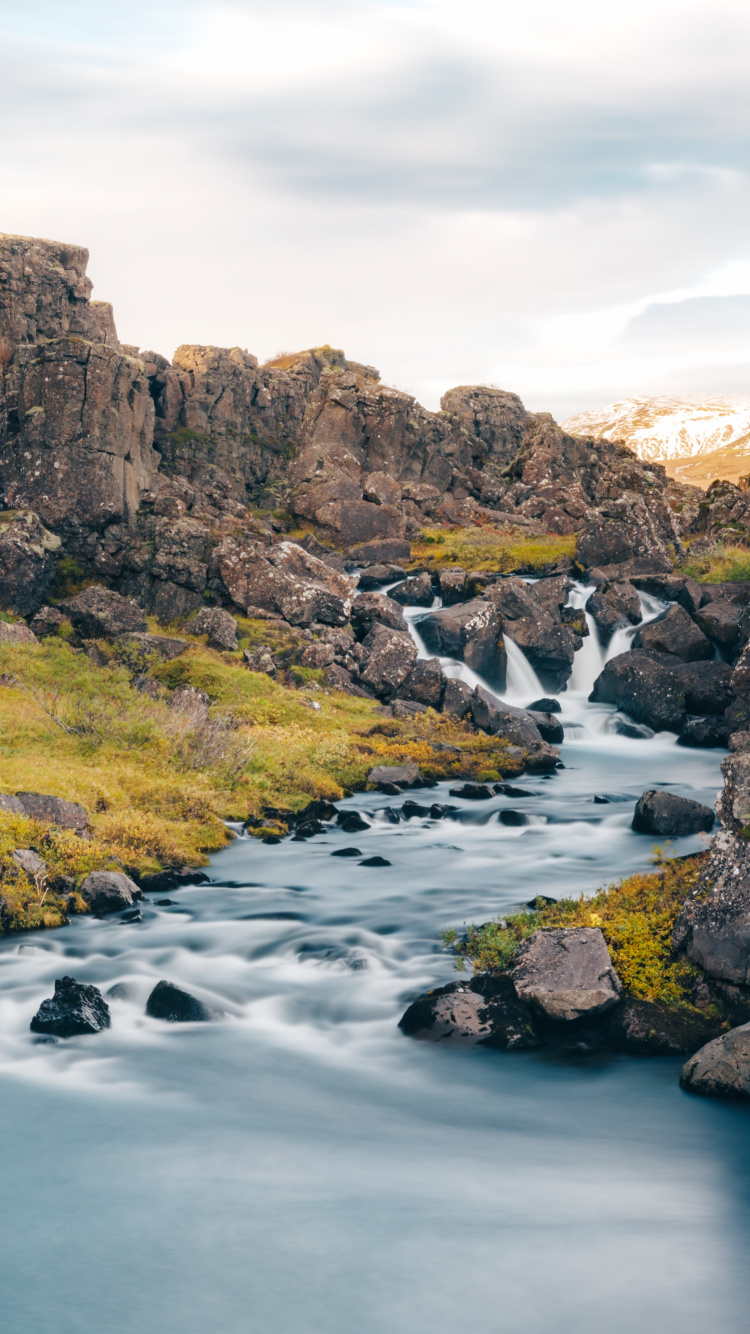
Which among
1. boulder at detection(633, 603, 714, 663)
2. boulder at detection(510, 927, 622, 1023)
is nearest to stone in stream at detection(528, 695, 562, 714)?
boulder at detection(633, 603, 714, 663)

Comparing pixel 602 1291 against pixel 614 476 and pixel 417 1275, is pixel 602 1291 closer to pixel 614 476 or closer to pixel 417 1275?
pixel 417 1275

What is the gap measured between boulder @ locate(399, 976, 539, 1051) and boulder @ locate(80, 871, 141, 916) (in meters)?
6.05

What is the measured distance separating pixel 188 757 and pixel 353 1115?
1454 cm

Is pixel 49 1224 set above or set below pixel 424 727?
below

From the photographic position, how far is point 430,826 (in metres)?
23.2

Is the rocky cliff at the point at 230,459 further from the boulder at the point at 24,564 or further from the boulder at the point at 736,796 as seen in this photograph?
the boulder at the point at 736,796

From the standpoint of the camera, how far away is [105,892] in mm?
16750

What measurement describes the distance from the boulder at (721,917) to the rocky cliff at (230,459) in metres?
28.2

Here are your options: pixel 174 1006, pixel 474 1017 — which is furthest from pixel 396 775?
pixel 474 1017

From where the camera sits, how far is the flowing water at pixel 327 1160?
25.5ft

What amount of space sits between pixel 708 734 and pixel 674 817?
10493mm

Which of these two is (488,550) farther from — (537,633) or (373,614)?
(373,614)

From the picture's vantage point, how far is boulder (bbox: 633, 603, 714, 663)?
35438 mm

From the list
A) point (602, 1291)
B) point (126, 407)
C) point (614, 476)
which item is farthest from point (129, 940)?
point (614, 476)
